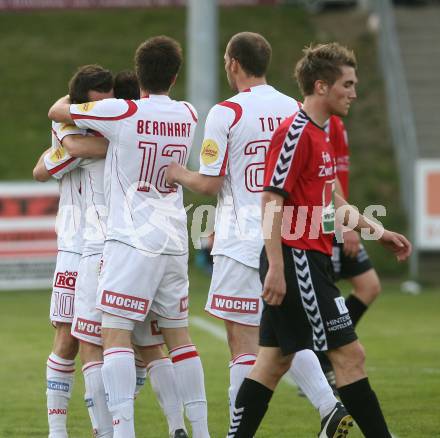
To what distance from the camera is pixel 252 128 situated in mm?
6711

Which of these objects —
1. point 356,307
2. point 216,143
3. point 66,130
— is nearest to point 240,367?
point 216,143

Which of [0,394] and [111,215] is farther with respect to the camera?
[0,394]

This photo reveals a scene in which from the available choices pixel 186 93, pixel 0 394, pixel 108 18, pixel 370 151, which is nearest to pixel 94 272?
pixel 0 394

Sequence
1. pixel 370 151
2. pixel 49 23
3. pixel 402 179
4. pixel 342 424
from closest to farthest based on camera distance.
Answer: pixel 342 424, pixel 402 179, pixel 370 151, pixel 49 23

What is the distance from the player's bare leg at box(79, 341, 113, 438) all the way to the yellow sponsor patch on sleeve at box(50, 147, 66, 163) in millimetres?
1048

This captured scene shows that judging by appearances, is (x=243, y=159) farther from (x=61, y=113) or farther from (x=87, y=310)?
(x=87, y=310)

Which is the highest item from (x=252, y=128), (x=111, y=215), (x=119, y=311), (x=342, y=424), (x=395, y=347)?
(x=252, y=128)

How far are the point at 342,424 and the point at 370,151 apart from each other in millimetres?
15992

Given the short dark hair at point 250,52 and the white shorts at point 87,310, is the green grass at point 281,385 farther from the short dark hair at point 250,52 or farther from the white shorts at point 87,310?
the short dark hair at point 250,52

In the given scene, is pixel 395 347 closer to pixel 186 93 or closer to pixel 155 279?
pixel 155 279

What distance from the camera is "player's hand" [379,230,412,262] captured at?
6.45 m

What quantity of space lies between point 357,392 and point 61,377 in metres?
A: 1.84

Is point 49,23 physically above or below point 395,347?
above

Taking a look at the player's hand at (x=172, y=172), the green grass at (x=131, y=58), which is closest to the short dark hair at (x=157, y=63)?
the player's hand at (x=172, y=172)
